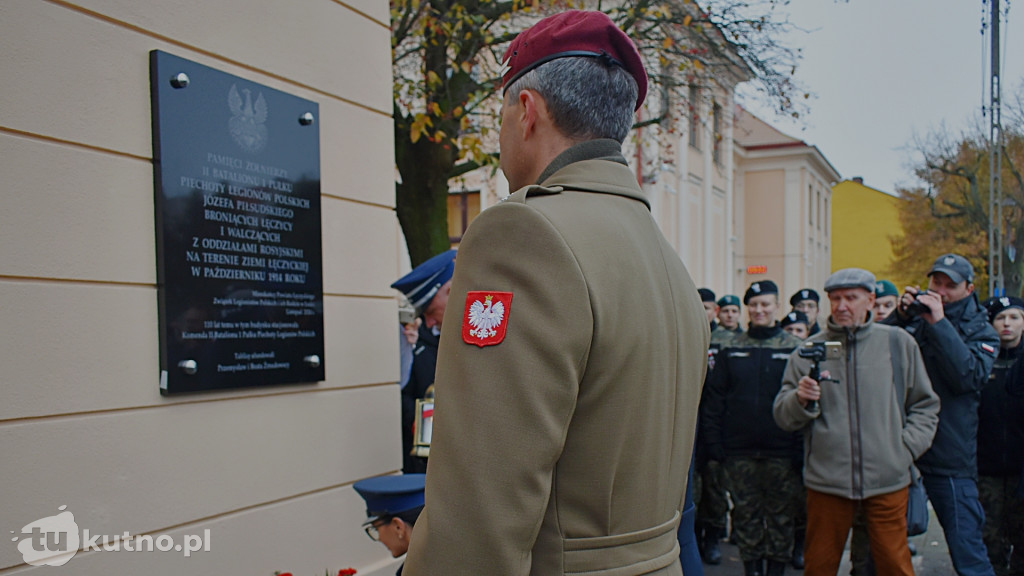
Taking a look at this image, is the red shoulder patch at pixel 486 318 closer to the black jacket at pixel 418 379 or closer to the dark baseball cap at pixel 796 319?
the black jacket at pixel 418 379

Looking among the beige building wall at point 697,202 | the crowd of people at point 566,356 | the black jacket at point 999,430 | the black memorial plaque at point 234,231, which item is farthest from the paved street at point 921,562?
the beige building wall at point 697,202

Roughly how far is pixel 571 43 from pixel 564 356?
0.66 metres

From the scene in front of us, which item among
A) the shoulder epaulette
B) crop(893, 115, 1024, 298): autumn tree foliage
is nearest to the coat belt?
the shoulder epaulette

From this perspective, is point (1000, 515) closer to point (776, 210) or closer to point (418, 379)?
point (418, 379)

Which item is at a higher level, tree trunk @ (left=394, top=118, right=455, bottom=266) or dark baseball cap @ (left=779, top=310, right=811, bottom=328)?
tree trunk @ (left=394, top=118, right=455, bottom=266)

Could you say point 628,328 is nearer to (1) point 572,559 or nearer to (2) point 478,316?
(2) point 478,316

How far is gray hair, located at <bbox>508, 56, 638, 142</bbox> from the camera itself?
5.25ft

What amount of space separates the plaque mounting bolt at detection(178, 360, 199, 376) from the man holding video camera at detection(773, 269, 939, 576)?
10.9ft

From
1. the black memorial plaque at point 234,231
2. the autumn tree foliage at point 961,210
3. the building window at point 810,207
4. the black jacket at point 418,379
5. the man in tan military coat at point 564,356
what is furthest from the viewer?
the building window at point 810,207

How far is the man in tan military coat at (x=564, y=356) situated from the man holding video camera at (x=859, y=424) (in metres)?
3.22

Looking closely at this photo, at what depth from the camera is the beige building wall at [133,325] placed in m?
2.20

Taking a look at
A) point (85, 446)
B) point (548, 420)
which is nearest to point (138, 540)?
point (85, 446)

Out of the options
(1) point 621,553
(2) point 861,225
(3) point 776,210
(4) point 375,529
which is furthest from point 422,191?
(2) point 861,225

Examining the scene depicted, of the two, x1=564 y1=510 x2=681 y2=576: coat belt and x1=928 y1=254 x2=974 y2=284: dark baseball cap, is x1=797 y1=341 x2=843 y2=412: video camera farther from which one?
x1=564 y1=510 x2=681 y2=576: coat belt
